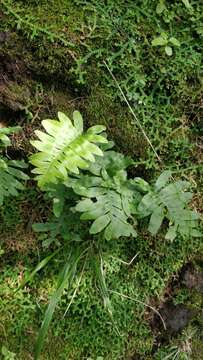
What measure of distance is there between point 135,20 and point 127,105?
0.53 metres

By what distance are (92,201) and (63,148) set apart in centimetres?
37

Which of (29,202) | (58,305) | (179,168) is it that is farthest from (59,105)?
(58,305)

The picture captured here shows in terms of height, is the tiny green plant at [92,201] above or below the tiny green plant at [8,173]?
below

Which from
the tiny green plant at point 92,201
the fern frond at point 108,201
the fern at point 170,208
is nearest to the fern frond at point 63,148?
the tiny green plant at point 92,201

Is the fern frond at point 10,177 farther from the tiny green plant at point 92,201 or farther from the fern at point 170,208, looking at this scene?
the fern at point 170,208

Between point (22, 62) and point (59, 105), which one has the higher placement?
point (22, 62)

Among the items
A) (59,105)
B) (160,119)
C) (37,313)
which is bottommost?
(37,313)

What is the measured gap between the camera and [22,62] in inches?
127

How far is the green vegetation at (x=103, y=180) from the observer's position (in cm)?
317

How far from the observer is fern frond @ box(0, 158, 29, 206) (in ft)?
10.0

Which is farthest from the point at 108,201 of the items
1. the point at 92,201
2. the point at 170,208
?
the point at 170,208

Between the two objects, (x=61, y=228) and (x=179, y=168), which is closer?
(x=61, y=228)

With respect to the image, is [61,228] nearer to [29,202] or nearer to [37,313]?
[29,202]

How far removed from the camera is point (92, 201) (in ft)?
10.3
